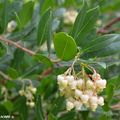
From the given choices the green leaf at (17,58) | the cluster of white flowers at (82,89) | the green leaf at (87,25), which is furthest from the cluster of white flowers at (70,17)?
the cluster of white flowers at (82,89)

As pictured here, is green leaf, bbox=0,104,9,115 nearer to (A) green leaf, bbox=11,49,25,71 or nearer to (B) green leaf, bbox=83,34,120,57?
(A) green leaf, bbox=11,49,25,71

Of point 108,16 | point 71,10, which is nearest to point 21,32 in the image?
point 71,10

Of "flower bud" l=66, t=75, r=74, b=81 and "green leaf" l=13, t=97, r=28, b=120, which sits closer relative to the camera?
"flower bud" l=66, t=75, r=74, b=81

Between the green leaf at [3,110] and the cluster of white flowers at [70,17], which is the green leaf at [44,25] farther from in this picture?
the cluster of white flowers at [70,17]

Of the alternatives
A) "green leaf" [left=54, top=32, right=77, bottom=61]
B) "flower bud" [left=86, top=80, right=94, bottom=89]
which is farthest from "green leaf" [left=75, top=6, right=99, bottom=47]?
"flower bud" [left=86, top=80, right=94, bottom=89]

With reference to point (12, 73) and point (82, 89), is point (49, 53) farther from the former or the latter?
point (12, 73)

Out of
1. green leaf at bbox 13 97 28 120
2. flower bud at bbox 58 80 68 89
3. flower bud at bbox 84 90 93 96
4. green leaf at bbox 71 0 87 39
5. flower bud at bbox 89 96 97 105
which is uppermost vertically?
green leaf at bbox 71 0 87 39
